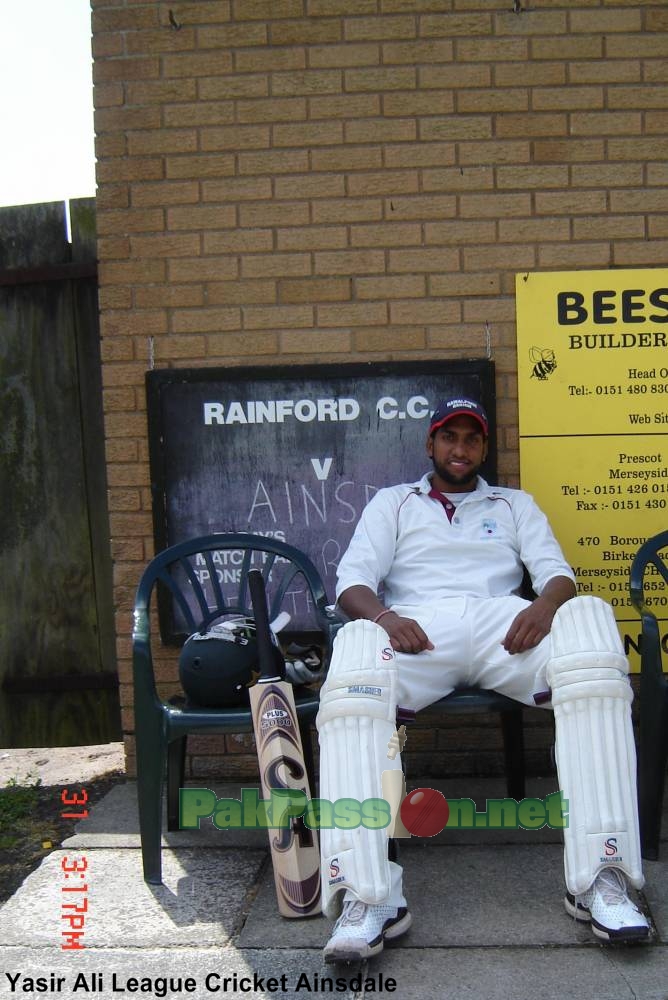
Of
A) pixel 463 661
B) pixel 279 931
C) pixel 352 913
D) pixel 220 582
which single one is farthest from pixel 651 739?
pixel 220 582

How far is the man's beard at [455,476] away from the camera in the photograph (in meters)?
3.56

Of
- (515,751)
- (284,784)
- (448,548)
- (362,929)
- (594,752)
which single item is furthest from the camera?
(515,751)

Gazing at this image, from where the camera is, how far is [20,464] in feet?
14.7

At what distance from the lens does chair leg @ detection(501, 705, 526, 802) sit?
11.7 ft

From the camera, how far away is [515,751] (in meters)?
3.57

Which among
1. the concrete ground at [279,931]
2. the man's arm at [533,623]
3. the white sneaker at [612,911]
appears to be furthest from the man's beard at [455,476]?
the white sneaker at [612,911]

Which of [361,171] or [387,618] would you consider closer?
[387,618]

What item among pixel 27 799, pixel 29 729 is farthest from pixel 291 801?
pixel 29 729

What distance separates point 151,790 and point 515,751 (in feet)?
4.43

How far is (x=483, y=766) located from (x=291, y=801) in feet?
4.62

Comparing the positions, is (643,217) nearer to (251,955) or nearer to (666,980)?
(666,980)

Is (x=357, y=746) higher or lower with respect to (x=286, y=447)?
lower
